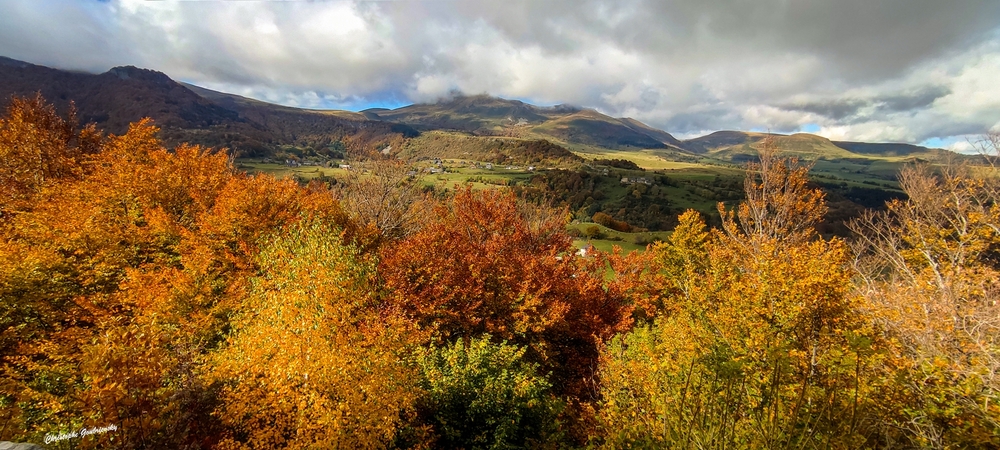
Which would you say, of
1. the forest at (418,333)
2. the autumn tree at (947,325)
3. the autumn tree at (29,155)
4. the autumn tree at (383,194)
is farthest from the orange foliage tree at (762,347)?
the autumn tree at (29,155)

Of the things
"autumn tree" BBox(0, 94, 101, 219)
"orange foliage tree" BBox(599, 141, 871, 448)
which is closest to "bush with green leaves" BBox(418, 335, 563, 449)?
"orange foliage tree" BBox(599, 141, 871, 448)

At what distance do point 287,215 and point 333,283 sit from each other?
12476mm

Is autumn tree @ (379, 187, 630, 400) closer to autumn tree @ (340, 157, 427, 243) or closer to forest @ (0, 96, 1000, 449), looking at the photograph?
forest @ (0, 96, 1000, 449)

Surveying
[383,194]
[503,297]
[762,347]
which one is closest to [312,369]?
[503,297]

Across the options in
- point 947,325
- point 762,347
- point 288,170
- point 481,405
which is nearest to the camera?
point 947,325

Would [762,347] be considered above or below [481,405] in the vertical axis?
above

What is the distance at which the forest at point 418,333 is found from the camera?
994 cm

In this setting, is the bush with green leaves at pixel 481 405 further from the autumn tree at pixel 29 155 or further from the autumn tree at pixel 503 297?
the autumn tree at pixel 29 155

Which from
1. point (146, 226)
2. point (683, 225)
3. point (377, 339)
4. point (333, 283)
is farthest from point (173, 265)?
point (683, 225)

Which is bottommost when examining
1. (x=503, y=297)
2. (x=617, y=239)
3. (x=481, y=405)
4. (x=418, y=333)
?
(x=617, y=239)

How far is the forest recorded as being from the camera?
9.94 metres

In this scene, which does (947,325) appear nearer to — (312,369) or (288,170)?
(312,369)

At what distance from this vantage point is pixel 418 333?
21.0 metres

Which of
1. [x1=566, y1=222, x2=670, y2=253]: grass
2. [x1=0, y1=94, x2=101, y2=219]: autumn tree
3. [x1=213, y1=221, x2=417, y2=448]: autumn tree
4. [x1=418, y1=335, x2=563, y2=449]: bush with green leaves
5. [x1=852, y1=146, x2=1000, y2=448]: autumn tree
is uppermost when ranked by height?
[x1=0, y1=94, x2=101, y2=219]: autumn tree
